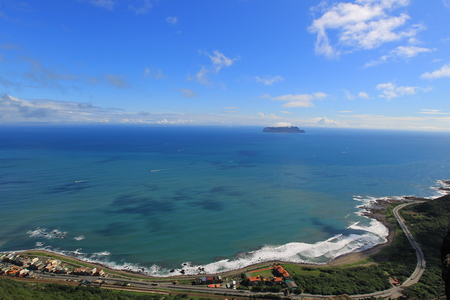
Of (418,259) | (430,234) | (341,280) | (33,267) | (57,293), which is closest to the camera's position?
(57,293)

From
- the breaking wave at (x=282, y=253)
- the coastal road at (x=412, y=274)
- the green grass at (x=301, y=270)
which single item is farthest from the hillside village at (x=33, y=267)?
the coastal road at (x=412, y=274)

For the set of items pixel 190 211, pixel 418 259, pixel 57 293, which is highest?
pixel 190 211

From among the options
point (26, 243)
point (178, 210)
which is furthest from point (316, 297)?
point (26, 243)

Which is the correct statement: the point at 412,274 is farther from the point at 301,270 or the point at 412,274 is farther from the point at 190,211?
the point at 190,211

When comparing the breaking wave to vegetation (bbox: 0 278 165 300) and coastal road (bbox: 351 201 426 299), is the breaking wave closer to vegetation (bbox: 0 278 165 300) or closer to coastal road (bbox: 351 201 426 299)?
coastal road (bbox: 351 201 426 299)

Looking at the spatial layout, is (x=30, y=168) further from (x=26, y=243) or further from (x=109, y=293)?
(x=109, y=293)

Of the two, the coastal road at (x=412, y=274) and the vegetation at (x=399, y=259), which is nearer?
the coastal road at (x=412, y=274)

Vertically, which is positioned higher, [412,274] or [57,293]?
[57,293]

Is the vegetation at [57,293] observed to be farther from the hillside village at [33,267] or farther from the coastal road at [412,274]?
the coastal road at [412,274]

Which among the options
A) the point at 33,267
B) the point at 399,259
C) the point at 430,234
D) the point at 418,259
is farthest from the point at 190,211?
the point at 430,234

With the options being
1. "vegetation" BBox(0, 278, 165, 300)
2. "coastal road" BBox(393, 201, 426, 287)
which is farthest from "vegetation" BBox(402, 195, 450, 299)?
"vegetation" BBox(0, 278, 165, 300)

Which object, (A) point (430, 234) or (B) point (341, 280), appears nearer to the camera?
(B) point (341, 280)

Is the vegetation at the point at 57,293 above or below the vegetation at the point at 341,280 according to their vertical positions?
above
